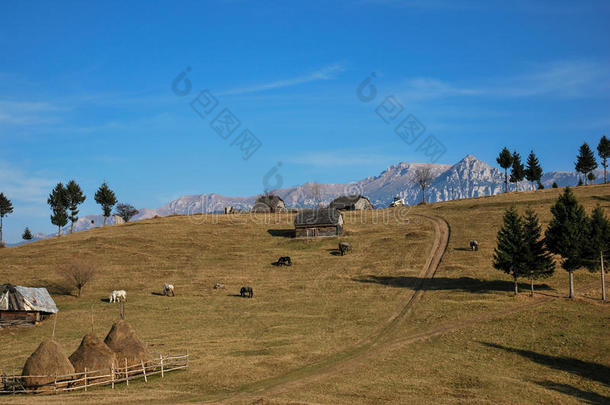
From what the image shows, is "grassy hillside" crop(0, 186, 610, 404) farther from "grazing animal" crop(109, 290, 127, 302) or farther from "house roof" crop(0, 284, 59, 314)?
"house roof" crop(0, 284, 59, 314)

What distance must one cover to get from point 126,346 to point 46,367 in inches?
240

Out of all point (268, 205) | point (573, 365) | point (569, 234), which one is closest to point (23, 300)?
point (573, 365)

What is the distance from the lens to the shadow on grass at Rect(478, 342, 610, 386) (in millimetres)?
39938

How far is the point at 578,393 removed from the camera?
1420 inches

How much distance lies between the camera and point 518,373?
40.1 meters

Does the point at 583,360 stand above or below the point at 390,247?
below

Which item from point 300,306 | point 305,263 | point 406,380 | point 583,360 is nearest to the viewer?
point 406,380

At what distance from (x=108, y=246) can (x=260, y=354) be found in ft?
194

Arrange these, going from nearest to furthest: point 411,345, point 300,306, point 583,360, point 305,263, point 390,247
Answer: point 583,360, point 411,345, point 300,306, point 305,263, point 390,247

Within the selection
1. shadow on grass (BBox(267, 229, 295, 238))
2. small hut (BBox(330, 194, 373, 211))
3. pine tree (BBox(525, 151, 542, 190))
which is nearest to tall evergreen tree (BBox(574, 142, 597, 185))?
pine tree (BBox(525, 151, 542, 190))

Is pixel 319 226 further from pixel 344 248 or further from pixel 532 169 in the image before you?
pixel 532 169

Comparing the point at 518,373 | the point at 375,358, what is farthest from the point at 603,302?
the point at 375,358

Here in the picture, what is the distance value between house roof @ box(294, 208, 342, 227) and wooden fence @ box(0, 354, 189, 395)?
204 feet

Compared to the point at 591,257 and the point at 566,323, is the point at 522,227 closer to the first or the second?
the point at 591,257
